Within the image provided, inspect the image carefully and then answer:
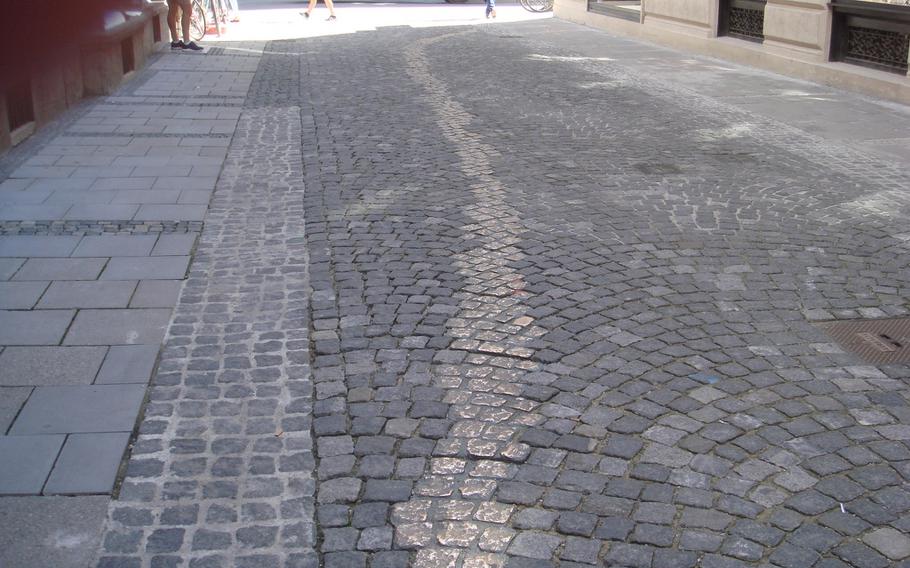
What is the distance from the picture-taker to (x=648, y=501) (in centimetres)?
359

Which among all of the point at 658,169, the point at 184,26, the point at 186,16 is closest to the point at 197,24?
the point at 184,26

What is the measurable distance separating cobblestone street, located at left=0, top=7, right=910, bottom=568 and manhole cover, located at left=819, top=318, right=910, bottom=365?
99mm

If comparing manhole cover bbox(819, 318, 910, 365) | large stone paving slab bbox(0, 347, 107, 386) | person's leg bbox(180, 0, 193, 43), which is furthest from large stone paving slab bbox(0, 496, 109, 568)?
person's leg bbox(180, 0, 193, 43)

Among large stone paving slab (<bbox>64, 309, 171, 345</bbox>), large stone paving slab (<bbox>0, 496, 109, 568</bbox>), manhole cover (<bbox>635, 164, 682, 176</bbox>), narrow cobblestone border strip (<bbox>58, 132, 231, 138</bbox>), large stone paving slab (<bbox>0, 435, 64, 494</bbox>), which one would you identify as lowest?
large stone paving slab (<bbox>0, 496, 109, 568</bbox>)

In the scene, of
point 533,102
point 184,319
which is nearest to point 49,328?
point 184,319

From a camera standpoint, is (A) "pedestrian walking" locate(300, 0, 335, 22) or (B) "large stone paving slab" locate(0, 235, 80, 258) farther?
(A) "pedestrian walking" locate(300, 0, 335, 22)

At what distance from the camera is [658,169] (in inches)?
348

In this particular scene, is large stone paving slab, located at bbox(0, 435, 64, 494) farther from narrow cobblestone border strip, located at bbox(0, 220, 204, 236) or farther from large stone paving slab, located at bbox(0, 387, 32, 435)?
narrow cobblestone border strip, located at bbox(0, 220, 204, 236)

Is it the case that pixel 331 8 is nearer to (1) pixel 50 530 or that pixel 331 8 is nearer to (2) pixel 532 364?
(2) pixel 532 364

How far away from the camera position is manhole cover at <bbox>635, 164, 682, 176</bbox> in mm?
8703

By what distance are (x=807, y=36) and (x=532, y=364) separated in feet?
36.1

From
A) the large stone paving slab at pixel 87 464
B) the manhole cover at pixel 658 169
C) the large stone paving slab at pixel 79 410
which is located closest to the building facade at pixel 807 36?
the manhole cover at pixel 658 169

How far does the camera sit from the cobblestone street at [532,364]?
3.41 m

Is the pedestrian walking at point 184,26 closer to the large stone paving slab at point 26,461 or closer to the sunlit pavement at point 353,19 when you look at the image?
the sunlit pavement at point 353,19
